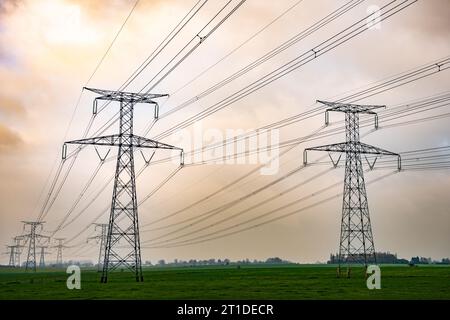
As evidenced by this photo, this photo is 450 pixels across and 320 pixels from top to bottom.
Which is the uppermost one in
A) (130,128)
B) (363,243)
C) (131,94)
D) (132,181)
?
(131,94)
